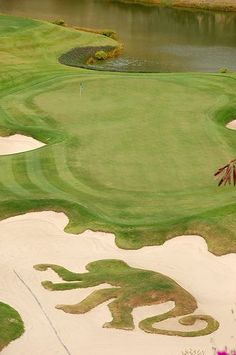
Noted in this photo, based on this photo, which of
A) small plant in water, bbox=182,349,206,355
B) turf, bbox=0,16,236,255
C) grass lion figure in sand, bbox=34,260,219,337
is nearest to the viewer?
small plant in water, bbox=182,349,206,355

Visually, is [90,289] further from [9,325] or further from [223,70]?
[223,70]

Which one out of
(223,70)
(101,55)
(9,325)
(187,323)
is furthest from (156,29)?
(9,325)

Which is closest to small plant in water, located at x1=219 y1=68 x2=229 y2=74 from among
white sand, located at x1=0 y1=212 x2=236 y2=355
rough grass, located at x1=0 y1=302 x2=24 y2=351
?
white sand, located at x1=0 y1=212 x2=236 y2=355

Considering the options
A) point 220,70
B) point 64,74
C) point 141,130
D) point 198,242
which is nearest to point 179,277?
point 198,242

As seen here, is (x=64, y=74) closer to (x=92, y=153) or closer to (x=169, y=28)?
(x=92, y=153)

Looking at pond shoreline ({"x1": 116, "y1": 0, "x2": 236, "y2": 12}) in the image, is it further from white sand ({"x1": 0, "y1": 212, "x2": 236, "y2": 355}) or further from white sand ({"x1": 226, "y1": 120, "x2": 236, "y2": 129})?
white sand ({"x1": 0, "y1": 212, "x2": 236, "y2": 355})

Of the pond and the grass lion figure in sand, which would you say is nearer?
the grass lion figure in sand

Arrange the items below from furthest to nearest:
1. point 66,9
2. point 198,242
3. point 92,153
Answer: point 66,9 → point 92,153 → point 198,242

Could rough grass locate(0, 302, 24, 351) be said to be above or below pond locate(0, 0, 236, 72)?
below
